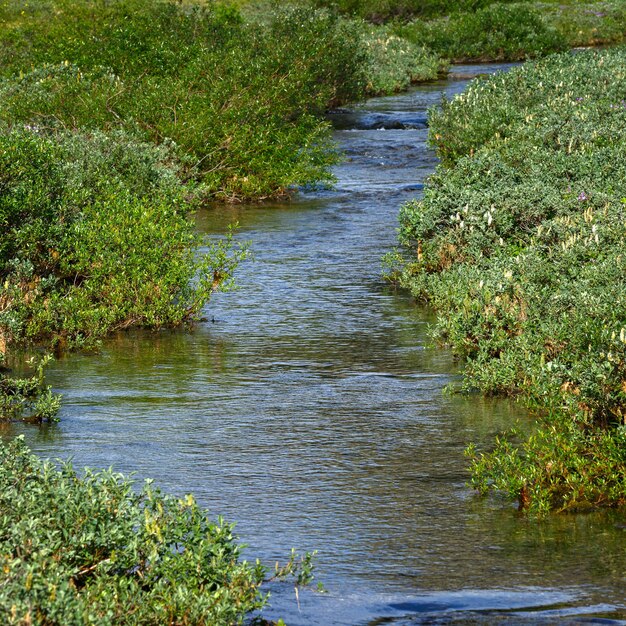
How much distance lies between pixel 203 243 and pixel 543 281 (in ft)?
16.8

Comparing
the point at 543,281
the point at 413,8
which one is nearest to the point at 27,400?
the point at 543,281

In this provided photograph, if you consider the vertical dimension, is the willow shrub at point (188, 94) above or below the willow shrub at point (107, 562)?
above

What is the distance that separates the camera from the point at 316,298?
1254cm

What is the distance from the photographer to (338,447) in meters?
7.90

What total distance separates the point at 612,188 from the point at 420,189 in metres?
7.05

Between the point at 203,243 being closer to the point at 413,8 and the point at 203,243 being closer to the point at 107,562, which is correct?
the point at 107,562

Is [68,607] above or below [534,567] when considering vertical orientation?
above

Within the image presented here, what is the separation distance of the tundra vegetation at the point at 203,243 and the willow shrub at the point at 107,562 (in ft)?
0.04

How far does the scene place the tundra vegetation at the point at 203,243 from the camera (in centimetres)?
492

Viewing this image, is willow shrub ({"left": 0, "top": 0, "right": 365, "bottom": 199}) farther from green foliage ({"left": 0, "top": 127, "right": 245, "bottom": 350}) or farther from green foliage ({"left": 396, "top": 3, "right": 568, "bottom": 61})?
green foliage ({"left": 396, "top": 3, "right": 568, "bottom": 61})

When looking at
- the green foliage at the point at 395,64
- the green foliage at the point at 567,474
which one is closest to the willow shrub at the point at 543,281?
the green foliage at the point at 567,474

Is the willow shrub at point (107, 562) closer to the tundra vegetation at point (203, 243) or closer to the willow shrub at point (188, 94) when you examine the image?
the tundra vegetation at point (203, 243)

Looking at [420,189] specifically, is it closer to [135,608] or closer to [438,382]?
[438,382]

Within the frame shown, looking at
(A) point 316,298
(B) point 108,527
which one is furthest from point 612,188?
(B) point 108,527
